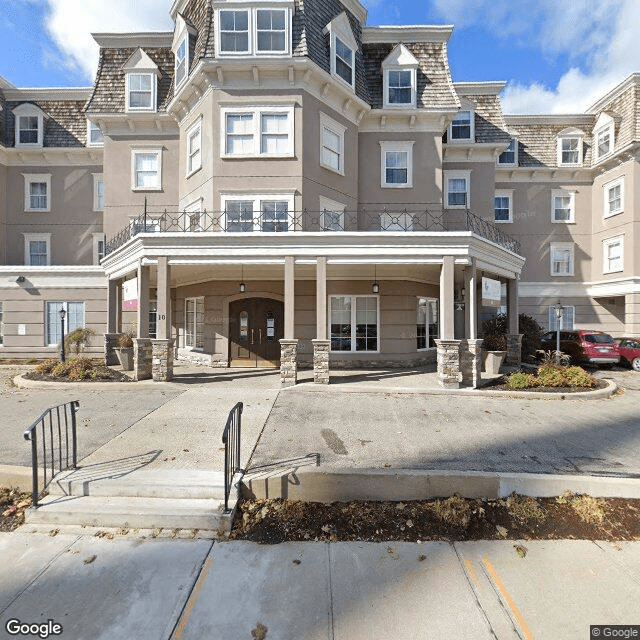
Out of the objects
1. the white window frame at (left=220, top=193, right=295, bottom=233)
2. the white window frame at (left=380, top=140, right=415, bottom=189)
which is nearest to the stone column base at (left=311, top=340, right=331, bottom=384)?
the white window frame at (left=220, top=193, right=295, bottom=233)


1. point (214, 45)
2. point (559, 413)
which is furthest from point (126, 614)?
point (214, 45)

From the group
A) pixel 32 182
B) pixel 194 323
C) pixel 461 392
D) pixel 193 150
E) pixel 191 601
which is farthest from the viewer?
pixel 32 182

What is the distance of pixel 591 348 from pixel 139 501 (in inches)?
731

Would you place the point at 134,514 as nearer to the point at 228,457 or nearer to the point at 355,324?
the point at 228,457

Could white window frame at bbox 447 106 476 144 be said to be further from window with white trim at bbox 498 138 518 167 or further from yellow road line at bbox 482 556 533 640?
yellow road line at bbox 482 556 533 640

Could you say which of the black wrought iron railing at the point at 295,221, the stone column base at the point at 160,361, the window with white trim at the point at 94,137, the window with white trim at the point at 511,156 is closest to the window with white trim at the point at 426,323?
the black wrought iron railing at the point at 295,221

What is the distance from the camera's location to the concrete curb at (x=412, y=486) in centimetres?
472

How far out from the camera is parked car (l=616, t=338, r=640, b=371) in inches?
634

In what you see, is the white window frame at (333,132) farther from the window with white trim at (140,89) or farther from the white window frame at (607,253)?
the white window frame at (607,253)

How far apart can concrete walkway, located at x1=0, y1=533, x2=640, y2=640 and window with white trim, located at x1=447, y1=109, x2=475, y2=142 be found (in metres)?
19.3

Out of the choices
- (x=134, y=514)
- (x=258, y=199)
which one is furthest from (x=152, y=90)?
(x=134, y=514)

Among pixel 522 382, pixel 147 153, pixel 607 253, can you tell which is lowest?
pixel 522 382

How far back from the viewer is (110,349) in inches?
583

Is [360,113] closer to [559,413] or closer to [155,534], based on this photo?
[559,413]
